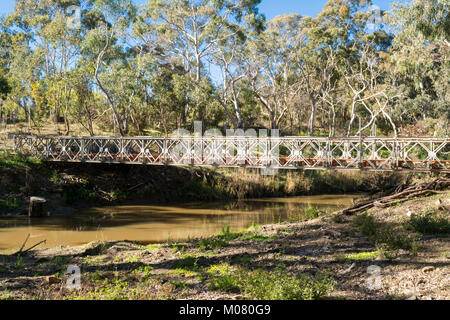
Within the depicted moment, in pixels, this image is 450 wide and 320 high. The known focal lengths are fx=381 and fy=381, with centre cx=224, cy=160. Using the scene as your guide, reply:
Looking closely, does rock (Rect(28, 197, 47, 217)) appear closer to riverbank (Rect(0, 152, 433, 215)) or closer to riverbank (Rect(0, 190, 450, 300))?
riverbank (Rect(0, 152, 433, 215))

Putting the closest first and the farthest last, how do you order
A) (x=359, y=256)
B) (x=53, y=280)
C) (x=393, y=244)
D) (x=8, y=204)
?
(x=53, y=280)
(x=359, y=256)
(x=393, y=244)
(x=8, y=204)

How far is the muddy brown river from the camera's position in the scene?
37.4 ft

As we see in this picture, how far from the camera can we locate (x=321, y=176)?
24.2 metres

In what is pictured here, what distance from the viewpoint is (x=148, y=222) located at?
1415 centimetres

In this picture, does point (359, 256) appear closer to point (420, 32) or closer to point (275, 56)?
point (420, 32)

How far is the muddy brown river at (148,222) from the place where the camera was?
449 inches

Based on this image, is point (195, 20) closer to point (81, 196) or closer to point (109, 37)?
point (109, 37)

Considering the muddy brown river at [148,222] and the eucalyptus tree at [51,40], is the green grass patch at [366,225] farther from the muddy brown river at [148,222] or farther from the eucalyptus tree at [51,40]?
the eucalyptus tree at [51,40]

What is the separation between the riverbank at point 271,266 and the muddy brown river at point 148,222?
8.19ft

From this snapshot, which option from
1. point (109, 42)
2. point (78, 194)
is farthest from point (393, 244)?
point (109, 42)

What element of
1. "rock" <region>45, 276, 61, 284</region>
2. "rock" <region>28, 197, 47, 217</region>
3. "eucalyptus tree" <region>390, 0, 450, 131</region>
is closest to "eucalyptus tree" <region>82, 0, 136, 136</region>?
"rock" <region>28, 197, 47, 217</region>

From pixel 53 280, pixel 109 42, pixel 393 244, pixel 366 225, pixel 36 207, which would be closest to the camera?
pixel 53 280

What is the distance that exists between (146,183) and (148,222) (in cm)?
604

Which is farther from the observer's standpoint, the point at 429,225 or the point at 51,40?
the point at 51,40
